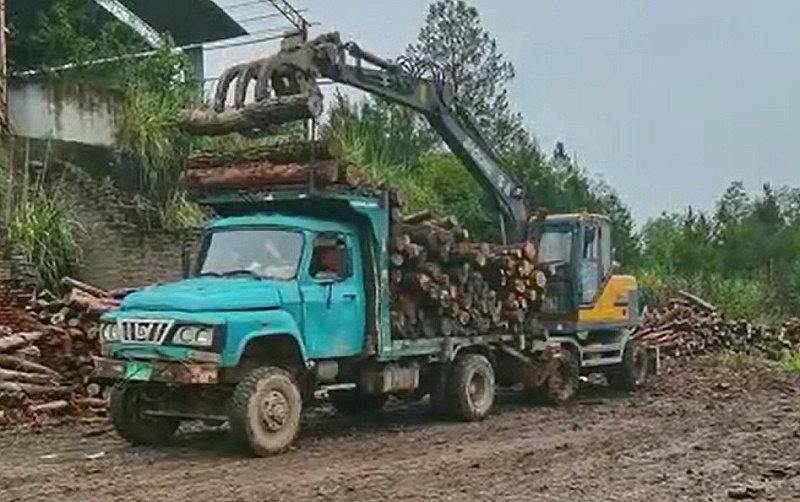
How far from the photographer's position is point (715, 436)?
45.4ft

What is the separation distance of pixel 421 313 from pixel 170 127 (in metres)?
8.88

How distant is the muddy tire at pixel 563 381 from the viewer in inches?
Result: 680

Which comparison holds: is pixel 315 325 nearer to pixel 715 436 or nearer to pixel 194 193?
pixel 194 193

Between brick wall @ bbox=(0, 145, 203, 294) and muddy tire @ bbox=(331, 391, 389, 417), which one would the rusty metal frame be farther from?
muddy tire @ bbox=(331, 391, 389, 417)

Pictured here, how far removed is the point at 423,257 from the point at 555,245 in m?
3.89

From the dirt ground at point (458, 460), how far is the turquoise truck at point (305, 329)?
0.47 metres

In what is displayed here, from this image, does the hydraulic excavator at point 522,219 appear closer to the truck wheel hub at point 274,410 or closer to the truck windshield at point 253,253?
the truck windshield at point 253,253

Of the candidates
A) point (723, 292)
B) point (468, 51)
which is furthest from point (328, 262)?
point (468, 51)

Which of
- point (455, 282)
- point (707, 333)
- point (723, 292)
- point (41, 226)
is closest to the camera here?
point (455, 282)

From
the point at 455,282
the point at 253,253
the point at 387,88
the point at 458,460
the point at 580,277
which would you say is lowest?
the point at 458,460

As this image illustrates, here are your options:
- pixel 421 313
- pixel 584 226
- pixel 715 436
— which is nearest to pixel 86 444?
pixel 421 313

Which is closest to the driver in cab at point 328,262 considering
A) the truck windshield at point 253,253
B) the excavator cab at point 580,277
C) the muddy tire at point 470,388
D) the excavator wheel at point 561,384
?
the truck windshield at point 253,253

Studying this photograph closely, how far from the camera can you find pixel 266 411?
12.4 meters

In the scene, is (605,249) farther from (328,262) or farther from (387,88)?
(328,262)
